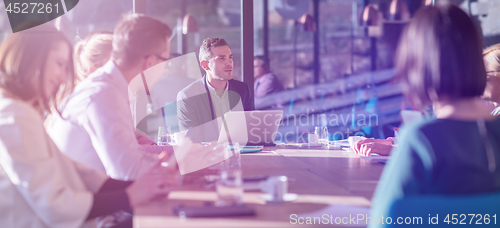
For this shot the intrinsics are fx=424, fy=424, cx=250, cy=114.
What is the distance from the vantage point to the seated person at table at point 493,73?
2672 mm

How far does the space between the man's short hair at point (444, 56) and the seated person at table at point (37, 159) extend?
3.12 ft

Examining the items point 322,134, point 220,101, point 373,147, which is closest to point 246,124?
point 322,134

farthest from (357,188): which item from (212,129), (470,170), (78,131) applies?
(212,129)

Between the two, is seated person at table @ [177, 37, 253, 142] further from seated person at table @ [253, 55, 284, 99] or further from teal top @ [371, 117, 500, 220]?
seated person at table @ [253, 55, 284, 99]

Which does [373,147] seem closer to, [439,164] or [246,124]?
[246,124]

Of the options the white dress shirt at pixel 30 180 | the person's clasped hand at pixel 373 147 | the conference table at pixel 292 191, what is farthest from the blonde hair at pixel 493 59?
the white dress shirt at pixel 30 180

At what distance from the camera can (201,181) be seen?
1811 mm

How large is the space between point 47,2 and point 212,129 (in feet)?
5.96

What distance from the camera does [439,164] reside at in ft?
3.60

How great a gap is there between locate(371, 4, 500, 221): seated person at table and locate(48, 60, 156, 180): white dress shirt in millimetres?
1036

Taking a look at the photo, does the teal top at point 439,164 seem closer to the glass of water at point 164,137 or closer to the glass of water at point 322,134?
the glass of water at point 164,137

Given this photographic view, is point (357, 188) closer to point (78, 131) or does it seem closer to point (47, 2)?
point (78, 131)

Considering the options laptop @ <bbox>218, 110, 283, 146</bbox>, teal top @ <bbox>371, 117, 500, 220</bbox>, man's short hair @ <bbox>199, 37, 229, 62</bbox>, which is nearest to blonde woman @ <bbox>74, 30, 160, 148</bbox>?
laptop @ <bbox>218, 110, 283, 146</bbox>

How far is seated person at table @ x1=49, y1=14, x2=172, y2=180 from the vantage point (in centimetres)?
173
